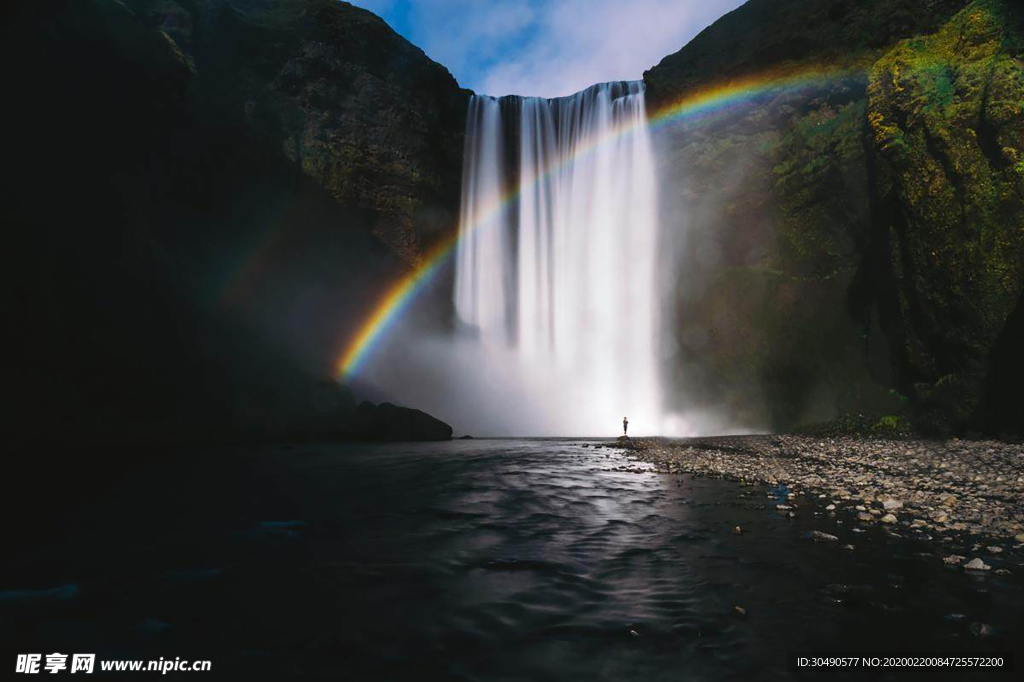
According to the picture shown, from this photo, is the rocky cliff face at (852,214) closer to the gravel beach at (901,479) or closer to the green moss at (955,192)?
the green moss at (955,192)

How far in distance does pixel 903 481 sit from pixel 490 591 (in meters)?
10.9

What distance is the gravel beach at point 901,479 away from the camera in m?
7.77

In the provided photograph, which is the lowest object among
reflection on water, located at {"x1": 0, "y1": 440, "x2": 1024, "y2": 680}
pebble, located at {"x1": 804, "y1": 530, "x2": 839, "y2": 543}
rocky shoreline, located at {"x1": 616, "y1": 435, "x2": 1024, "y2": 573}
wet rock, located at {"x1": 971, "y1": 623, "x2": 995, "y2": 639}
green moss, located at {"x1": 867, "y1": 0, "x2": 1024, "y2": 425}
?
reflection on water, located at {"x1": 0, "y1": 440, "x2": 1024, "y2": 680}

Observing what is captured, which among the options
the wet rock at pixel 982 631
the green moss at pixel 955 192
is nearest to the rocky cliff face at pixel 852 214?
the green moss at pixel 955 192

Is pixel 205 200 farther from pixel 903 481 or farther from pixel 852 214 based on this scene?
pixel 852 214

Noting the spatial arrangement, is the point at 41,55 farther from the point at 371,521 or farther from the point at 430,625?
the point at 430,625

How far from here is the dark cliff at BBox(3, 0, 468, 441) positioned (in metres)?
23.0

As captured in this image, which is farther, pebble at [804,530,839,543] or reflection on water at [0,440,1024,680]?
pebble at [804,530,839,543]

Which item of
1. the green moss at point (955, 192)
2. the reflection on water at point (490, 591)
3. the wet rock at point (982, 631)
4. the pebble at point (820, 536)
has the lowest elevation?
the reflection on water at point (490, 591)

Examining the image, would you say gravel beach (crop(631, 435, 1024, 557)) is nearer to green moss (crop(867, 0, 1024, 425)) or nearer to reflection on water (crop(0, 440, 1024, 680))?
reflection on water (crop(0, 440, 1024, 680))

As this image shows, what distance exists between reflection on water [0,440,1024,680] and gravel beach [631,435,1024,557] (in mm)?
887

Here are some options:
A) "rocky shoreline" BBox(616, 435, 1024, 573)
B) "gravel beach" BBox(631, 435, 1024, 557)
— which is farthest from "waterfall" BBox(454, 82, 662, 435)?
"rocky shoreline" BBox(616, 435, 1024, 573)

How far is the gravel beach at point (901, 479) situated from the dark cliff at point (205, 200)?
78.0 feet

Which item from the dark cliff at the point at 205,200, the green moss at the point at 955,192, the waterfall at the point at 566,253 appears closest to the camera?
the green moss at the point at 955,192
